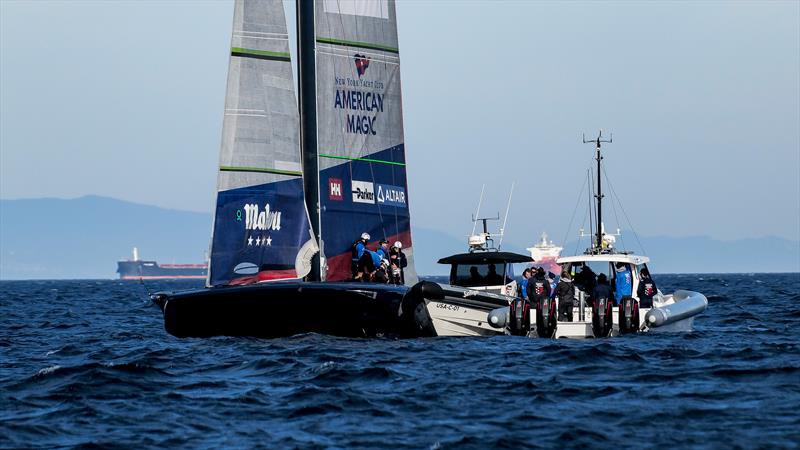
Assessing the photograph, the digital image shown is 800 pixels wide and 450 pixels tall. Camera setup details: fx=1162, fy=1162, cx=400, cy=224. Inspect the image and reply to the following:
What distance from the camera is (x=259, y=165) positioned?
2338cm

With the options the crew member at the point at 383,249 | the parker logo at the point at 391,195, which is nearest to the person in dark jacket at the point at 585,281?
the parker logo at the point at 391,195

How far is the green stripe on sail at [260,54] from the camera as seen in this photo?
77.5 ft

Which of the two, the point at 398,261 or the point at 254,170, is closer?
the point at 254,170

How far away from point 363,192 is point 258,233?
3334mm

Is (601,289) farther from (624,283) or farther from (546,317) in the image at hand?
(624,283)

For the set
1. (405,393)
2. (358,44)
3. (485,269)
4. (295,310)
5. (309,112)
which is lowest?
(405,393)

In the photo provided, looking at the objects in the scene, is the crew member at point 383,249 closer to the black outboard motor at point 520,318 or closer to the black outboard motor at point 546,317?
the black outboard motor at point 520,318

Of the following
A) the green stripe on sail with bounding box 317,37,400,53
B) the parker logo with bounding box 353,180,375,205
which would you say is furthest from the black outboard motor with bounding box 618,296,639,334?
the green stripe on sail with bounding box 317,37,400,53

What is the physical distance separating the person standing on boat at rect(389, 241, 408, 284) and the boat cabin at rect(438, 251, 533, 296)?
2.58m

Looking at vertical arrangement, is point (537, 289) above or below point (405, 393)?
above

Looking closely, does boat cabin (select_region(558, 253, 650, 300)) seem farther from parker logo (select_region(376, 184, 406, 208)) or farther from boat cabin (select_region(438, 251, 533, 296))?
parker logo (select_region(376, 184, 406, 208))

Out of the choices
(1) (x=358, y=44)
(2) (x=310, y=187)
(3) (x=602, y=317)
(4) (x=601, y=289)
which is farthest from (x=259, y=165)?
(3) (x=602, y=317)

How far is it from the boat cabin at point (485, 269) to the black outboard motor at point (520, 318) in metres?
3.93

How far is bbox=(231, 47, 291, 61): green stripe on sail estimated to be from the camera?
23.6m
